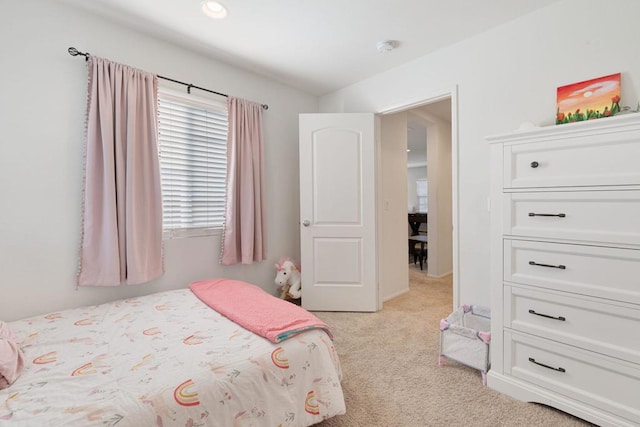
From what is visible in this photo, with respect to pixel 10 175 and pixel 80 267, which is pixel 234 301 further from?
pixel 10 175

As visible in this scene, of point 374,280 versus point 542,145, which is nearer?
point 542,145

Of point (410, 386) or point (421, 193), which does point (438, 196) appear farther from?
point (421, 193)

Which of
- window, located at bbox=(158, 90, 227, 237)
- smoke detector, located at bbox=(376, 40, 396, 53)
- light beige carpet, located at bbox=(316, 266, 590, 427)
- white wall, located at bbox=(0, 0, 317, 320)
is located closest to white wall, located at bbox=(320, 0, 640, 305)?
smoke detector, located at bbox=(376, 40, 396, 53)

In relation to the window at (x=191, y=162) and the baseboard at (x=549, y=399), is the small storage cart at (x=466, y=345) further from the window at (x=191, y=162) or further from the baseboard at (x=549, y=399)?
the window at (x=191, y=162)

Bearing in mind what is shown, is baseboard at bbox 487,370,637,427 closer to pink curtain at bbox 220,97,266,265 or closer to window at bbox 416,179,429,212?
pink curtain at bbox 220,97,266,265

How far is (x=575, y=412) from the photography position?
1.52 meters

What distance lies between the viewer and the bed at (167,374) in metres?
1.00

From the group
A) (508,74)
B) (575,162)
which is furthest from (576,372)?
(508,74)

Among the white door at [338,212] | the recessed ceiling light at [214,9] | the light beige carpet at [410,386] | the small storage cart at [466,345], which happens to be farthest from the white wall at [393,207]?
the recessed ceiling light at [214,9]

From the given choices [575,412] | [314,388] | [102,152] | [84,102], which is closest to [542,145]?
[575,412]

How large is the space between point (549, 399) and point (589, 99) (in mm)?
1724

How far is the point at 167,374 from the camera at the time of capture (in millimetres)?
1157

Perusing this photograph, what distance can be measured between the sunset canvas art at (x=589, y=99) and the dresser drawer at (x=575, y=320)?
3.53ft

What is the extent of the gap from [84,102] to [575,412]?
345cm
